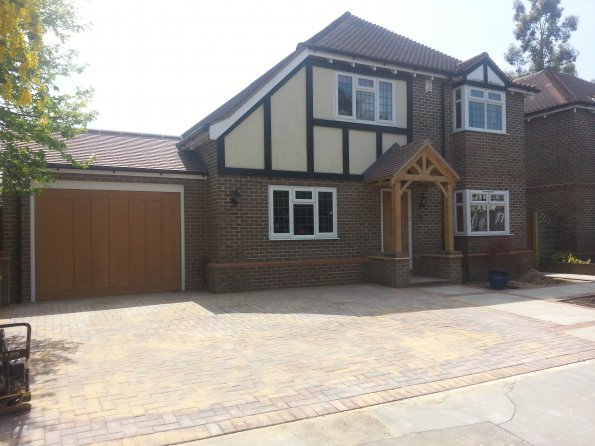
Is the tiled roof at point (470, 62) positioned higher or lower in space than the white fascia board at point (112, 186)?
higher

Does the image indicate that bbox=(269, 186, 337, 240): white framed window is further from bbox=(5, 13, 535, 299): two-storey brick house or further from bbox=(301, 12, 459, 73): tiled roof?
bbox=(301, 12, 459, 73): tiled roof

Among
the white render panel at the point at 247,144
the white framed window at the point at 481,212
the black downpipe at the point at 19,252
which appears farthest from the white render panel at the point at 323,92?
the black downpipe at the point at 19,252

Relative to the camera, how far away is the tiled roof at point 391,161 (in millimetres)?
12172

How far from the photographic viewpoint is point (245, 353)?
6246 millimetres

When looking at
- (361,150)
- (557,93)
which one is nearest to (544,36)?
(557,93)

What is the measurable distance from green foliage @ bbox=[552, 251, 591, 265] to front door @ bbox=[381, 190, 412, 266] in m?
6.52

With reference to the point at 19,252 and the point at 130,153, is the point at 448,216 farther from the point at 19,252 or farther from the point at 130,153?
the point at 19,252

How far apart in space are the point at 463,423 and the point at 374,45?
39.3 ft

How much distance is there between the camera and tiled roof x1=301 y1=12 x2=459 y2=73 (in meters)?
12.8

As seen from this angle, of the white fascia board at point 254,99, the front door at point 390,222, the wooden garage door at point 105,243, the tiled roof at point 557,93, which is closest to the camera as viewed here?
the wooden garage door at point 105,243

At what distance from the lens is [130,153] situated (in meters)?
12.3

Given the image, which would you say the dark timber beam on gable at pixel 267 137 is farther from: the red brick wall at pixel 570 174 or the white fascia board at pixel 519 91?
the red brick wall at pixel 570 174

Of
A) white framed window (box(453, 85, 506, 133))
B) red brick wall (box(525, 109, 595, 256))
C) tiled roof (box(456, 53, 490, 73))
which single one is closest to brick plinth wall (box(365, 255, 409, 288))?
white framed window (box(453, 85, 506, 133))

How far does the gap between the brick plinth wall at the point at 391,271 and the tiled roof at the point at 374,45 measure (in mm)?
5564
